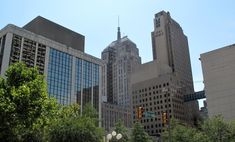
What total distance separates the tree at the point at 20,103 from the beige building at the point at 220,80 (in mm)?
93069

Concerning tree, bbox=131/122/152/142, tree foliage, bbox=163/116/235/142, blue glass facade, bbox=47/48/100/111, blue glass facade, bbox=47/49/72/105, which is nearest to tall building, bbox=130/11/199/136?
blue glass facade, bbox=47/48/100/111

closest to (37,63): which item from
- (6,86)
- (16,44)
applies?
(16,44)

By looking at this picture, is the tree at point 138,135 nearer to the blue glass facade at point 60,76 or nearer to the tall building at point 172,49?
the blue glass facade at point 60,76

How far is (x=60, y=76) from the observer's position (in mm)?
118188

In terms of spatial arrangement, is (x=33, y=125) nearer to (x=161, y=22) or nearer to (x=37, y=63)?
(x=37, y=63)

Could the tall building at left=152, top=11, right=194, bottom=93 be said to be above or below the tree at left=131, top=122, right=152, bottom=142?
above

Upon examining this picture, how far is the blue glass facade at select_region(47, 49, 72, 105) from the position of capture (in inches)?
4493

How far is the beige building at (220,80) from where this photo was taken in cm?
11451

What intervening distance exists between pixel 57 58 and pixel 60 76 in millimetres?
7876

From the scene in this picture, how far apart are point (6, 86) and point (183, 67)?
507 feet

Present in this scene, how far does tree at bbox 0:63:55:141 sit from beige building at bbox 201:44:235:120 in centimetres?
9307

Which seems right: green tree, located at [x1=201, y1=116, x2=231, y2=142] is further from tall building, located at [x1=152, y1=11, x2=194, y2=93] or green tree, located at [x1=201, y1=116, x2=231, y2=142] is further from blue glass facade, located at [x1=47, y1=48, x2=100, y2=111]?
tall building, located at [x1=152, y1=11, x2=194, y2=93]

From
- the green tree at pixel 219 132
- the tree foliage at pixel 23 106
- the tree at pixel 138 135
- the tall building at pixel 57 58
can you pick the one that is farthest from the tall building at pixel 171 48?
the tree foliage at pixel 23 106

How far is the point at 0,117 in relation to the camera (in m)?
29.6
